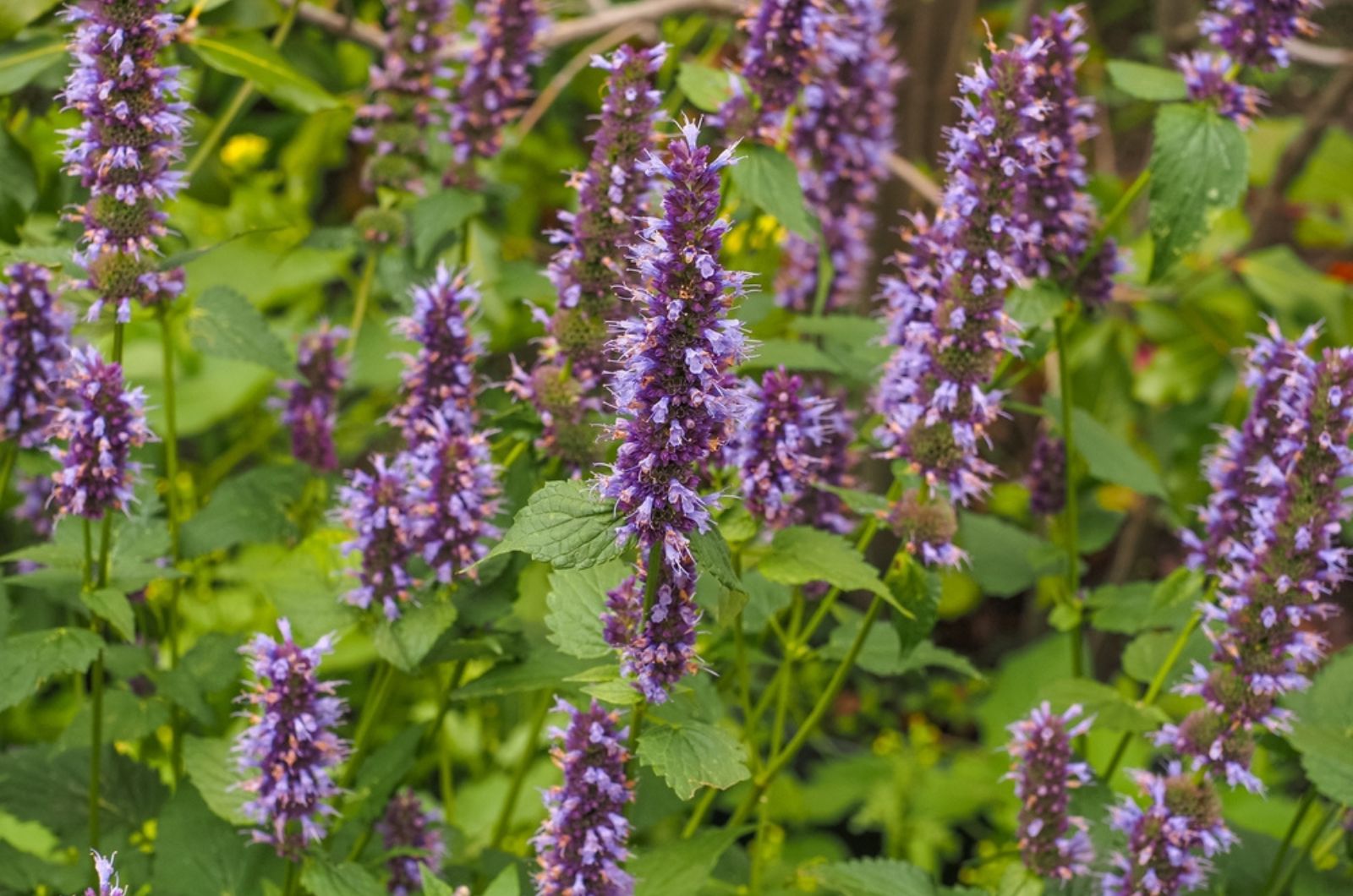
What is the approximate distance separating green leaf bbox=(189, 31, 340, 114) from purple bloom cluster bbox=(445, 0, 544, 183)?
297 mm

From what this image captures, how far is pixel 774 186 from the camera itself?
2758 mm

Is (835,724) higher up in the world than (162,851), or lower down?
lower down

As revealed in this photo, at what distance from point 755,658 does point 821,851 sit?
6.17 ft

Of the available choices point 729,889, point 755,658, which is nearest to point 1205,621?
point 755,658

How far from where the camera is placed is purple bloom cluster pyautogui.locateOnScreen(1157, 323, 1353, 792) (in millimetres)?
2375

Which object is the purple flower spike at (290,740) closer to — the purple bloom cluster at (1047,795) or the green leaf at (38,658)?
the green leaf at (38,658)

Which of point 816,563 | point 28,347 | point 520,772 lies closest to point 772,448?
point 816,563

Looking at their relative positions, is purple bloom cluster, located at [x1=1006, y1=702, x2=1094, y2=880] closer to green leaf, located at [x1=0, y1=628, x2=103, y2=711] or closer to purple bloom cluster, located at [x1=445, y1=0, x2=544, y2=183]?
green leaf, located at [x1=0, y1=628, x2=103, y2=711]

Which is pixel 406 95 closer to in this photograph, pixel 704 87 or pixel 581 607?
pixel 704 87

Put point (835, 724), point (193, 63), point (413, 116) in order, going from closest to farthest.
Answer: point (413, 116), point (193, 63), point (835, 724)

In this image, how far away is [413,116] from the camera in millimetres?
3422

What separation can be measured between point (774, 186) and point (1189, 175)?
Result: 836mm

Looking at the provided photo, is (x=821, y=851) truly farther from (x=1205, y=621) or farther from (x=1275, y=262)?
(x=1275, y=262)

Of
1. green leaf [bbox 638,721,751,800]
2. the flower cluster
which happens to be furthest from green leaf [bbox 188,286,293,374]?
green leaf [bbox 638,721,751,800]
